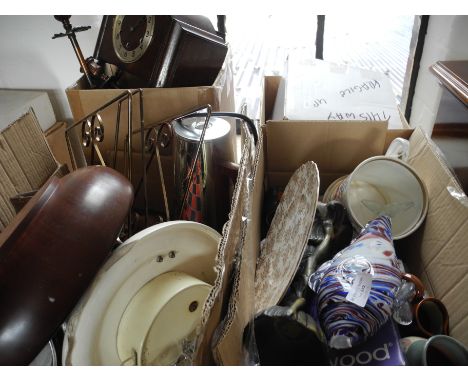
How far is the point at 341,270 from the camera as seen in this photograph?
27.0 inches

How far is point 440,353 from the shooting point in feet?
1.97

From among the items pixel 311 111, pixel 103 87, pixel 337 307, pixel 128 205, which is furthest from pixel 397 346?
pixel 103 87

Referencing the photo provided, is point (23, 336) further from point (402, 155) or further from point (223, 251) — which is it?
point (402, 155)

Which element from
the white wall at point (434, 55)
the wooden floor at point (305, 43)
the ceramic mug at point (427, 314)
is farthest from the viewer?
the wooden floor at point (305, 43)

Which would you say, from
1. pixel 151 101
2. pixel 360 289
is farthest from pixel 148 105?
pixel 360 289

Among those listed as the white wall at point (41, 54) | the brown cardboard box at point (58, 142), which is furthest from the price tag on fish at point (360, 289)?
the white wall at point (41, 54)

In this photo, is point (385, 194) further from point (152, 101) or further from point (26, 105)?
point (26, 105)

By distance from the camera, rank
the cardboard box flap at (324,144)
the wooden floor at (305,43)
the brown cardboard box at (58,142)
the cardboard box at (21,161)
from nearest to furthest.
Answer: the cardboard box at (21,161)
the cardboard box flap at (324,144)
the brown cardboard box at (58,142)
the wooden floor at (305,43)

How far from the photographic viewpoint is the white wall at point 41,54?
158 centimetres

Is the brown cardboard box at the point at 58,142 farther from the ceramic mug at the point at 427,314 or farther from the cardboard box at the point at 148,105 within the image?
the ceramic mug at the point at 427,314

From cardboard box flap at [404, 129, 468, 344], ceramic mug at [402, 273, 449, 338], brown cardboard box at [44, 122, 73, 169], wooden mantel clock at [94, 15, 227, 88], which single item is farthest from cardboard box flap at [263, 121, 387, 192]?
brown cardboard box at [44, 122, 73, 169]

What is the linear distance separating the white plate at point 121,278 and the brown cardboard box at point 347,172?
11 cm

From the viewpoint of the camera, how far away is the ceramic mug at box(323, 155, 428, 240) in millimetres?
937

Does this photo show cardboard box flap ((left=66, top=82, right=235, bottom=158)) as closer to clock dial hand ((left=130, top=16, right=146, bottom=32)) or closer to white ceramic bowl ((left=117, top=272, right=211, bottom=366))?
clock dial hand ((left=130, top=16, right=146, bottom=32))
